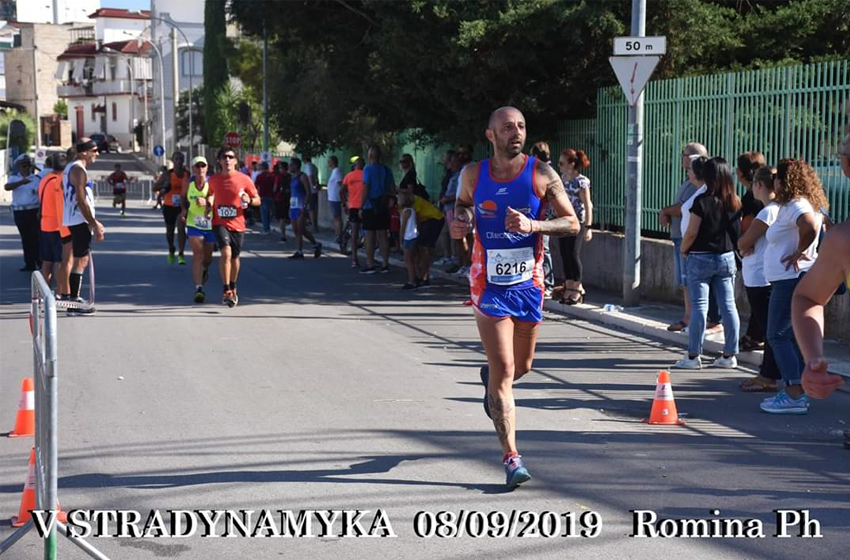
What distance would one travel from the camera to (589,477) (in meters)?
6.61

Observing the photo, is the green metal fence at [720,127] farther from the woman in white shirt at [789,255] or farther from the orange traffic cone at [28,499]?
the orange traffic cone at [28,499]

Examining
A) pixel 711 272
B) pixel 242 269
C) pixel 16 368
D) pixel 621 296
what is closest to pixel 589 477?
pixel 711 272

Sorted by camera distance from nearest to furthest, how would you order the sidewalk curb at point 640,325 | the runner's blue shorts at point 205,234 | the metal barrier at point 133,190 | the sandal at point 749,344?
the sidewalk curb at point 640,325 → the sandal at point 749,344 → the runner's blue shorts at point 205,234 → the metal barrier at point 133,190

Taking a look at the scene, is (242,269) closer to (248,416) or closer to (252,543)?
(248,416)

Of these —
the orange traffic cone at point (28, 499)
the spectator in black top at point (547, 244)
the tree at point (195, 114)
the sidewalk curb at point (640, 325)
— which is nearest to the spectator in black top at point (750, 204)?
the sidewalk curb at point (640, 325)

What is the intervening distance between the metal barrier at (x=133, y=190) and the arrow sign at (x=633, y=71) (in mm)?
44480

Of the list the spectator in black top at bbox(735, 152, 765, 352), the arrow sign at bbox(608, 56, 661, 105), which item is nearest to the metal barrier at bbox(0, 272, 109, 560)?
the spectator in black top at bbox(735, 152, 765, 352)

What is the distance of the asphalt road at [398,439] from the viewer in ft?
18.2

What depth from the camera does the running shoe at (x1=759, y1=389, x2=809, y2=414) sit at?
8438 mm

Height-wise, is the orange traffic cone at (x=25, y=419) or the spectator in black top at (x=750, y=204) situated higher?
the spectator in black top at (x=750, y=204)

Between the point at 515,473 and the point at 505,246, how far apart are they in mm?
1261

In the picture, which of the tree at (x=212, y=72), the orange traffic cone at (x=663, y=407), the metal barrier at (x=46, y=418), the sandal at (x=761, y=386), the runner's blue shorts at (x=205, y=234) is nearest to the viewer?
the metal barrier at (x=46, y=418)

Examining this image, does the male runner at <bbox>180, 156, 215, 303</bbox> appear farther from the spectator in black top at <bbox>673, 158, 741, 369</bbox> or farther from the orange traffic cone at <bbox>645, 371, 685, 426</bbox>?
the orange traffic cone at <bbox>645, 371, 685, 426</bbox>

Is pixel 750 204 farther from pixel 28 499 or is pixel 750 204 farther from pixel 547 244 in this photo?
pixel 28 499
